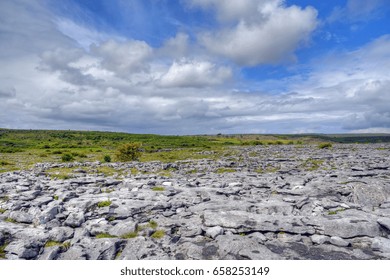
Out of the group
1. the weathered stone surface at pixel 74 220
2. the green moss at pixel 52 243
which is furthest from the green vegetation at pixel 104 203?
the green moss at pixel 52 243

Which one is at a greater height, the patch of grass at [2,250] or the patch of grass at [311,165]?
the patch of grass at [311,165]

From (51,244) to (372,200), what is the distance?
15.5 metres

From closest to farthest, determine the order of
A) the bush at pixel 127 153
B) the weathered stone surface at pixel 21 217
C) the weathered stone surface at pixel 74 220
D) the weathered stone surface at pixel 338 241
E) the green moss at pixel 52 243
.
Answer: the weathered stone surface at pixel 338 241 → the green moss at pixel 52 243 → the weathered stone surface at pixel 74 220 → the weathered stone surface at pixel 21 217 → the bush at pixel 127 153

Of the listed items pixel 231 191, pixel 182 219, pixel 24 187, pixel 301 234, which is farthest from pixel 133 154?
pixel 301 234

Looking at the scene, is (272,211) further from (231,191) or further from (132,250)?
(132,250)

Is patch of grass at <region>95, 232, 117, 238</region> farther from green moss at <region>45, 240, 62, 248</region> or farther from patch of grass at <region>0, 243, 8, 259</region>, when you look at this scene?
patch of grass at <region>0, 243, 8, 259</region>

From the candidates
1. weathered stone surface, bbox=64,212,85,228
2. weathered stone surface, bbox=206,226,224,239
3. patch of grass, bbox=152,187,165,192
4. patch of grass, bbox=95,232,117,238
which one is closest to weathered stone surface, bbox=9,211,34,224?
weathered stone surface, bbox=64,212,85,228

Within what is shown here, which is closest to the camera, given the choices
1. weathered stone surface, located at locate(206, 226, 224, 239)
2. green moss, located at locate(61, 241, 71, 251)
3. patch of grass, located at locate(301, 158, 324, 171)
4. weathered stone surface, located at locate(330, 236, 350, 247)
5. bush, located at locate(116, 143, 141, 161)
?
weathered stone surface, located at locate(330, 236, 350, 247)

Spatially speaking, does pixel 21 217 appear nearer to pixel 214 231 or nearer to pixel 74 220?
pixel 74 220

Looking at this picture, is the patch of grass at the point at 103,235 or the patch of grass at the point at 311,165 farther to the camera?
the patch of grass at the point at 311,165

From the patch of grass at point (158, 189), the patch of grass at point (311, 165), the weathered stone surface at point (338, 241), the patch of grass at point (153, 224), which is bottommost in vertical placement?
the patch of grass at point (153, 224)

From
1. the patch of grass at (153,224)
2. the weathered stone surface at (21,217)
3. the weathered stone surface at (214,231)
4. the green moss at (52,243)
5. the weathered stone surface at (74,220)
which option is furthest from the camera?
the weathered stone surface at (21,217)

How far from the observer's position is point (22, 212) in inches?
555

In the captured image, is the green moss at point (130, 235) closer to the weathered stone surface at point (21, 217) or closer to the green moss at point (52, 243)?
the green moss at point (52, 243)
